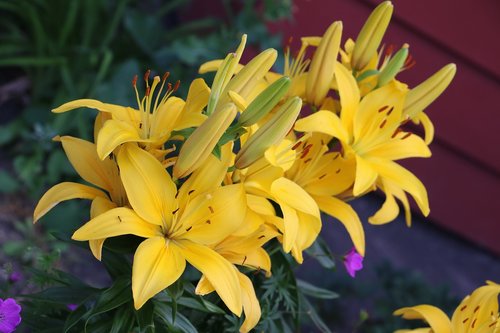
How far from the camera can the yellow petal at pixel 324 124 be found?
35.7 inches

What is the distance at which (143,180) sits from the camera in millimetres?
806

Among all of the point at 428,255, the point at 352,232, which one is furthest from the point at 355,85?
the point at 428,255

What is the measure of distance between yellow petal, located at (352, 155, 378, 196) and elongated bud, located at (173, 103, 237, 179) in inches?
9.0

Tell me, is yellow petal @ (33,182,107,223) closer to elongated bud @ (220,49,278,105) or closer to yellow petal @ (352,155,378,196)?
→ elongated bud @ (220,49,278,105)

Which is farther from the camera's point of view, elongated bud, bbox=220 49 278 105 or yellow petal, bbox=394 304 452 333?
yellow petal, bbox=394 304 452 333

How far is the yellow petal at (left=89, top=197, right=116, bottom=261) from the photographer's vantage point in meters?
0.79

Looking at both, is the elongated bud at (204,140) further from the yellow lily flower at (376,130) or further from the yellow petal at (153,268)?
the yellow lily flower at (376,130)

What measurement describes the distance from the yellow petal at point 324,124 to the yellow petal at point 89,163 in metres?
0.25

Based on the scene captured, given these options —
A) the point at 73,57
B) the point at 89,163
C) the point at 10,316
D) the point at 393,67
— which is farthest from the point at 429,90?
the point at 73,57

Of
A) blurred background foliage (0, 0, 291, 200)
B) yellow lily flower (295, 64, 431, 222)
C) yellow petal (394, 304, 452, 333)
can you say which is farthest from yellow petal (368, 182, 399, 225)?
blurred background foliage (0, 0, 291, 200)

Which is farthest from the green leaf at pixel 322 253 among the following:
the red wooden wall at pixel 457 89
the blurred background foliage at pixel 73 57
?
the red wooden wall at pixel 457 89

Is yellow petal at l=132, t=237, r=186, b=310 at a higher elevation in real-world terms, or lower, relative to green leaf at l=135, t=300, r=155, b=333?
higher

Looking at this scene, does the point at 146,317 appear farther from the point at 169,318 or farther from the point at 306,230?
the point at 306,230

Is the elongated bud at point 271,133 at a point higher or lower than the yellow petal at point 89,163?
higher
